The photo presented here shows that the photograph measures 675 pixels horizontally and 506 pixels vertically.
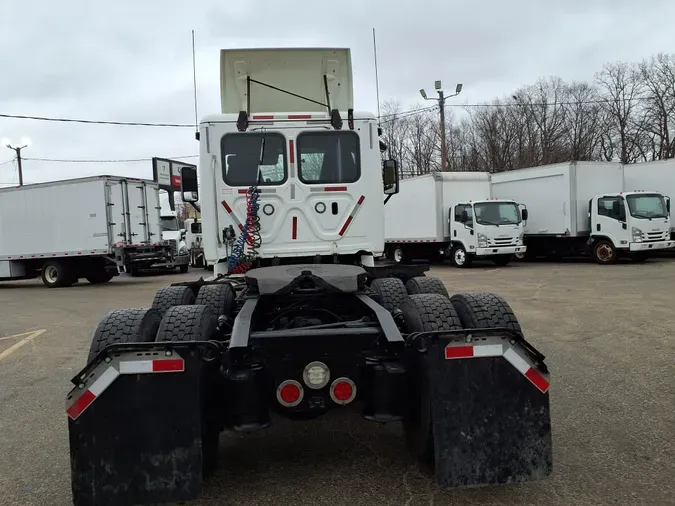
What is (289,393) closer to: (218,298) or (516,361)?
(516,361)

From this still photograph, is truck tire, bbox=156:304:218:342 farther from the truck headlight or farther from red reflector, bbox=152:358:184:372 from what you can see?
the truck headlight

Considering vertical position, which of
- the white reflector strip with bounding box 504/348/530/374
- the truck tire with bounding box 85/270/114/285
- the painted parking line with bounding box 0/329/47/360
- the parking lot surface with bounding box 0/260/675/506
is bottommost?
the parking lot surface with bounding box 0/260/675/506

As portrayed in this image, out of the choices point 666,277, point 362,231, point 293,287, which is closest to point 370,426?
point 293,287

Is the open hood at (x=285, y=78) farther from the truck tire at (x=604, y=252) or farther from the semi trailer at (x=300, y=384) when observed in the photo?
the truck tire at (x=604, y=252)

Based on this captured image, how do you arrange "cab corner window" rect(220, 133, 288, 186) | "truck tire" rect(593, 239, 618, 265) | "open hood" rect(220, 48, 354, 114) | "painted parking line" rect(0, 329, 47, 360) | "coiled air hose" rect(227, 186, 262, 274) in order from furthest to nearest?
"truck tire" rect(593, 239, 618, 265), "painted parking line" rect(0, 329, 47, 360), "open hood" rect(220, 48, 354, 114), "cab corner window" rect(220, 133, 288, 186), "coiled air hose" rect(227, 186, 262, 274)

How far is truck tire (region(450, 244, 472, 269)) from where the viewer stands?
67.7 feet

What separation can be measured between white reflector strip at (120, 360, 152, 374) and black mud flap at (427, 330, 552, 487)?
1.41 metres

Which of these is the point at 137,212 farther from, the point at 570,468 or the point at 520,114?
the point at 520,114

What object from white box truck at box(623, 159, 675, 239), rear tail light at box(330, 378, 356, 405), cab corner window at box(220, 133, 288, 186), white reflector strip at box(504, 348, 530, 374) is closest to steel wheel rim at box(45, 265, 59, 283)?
cab corner window at box(220, 133, 288, 186)

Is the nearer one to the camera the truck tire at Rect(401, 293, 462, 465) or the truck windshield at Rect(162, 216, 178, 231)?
the truck tire at Rect(401, 293, 462, 465)

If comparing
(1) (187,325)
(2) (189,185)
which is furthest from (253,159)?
(1) (187,325)

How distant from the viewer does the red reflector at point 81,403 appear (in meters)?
2.72

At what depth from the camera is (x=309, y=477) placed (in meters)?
3.49

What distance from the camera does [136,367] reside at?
2.75 meters
